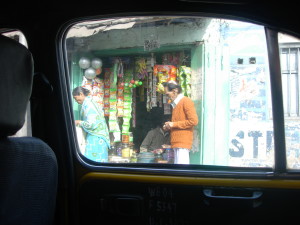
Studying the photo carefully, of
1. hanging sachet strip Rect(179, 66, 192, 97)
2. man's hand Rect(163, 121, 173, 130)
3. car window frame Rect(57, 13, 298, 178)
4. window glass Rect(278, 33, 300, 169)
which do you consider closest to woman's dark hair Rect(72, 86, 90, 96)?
car window frame Rect(57, 13, 298, 178)

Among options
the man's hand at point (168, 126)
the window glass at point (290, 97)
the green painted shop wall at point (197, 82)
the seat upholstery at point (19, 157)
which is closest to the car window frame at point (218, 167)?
the window glass at point (290, 97)

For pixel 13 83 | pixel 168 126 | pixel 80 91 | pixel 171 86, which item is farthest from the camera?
pixel 171 86

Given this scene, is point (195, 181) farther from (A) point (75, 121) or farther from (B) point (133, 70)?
(B) point (133, 70)

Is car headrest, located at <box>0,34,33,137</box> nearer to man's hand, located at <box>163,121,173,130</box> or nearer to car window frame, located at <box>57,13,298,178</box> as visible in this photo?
A: car window frame, located at <box>57,13,298,178</box>

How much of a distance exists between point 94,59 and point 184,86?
0.99m

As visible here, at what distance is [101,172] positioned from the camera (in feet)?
6.16

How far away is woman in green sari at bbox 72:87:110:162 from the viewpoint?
2.10m

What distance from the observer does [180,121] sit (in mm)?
2744

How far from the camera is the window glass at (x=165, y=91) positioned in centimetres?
223

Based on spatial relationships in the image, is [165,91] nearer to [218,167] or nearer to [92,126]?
[92,126]

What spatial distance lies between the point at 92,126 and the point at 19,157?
135cm

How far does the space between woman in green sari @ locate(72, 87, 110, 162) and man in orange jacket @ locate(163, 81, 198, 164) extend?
56 centimetres

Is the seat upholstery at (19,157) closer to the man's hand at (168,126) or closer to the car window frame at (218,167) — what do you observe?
the car window frame at (218,167)

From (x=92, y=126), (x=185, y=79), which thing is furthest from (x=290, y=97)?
(x=185, y=79)
